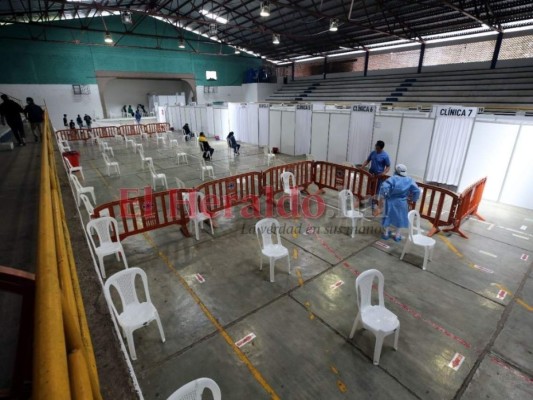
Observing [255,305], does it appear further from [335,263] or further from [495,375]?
[495,375]

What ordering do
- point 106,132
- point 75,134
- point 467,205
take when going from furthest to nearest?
point 106,132 < point 75,134 < point 467,205

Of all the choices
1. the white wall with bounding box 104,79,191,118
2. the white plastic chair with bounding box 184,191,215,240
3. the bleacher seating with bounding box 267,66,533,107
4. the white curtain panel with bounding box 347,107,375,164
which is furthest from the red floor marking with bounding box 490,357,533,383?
the white wall with bounding box 104,79,191,118

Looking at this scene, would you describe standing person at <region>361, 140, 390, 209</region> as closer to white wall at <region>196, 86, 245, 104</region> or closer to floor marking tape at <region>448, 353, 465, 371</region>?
floor marking tape at <region>448, 353, 465, 371</region>

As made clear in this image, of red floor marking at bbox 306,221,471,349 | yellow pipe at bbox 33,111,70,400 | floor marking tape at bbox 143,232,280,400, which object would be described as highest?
yellow pipe at bbox 33,111,70,400

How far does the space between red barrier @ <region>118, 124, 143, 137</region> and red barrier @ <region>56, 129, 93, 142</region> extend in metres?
2.48

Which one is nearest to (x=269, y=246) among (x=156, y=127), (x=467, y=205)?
(x=467, y=205)

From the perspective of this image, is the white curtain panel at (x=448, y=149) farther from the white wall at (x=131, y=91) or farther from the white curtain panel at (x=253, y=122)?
the white wall at (x=131, y=91)

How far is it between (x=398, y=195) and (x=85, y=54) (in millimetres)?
29467

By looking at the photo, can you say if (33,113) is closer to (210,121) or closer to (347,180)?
(347,180)

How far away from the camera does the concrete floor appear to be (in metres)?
3.28

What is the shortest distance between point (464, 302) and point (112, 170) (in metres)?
13.4

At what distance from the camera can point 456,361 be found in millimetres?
3520

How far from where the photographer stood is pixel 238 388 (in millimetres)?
3215

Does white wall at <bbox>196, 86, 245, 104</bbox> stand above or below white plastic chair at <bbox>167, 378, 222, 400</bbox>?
above
